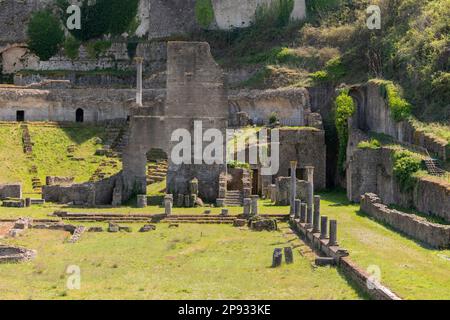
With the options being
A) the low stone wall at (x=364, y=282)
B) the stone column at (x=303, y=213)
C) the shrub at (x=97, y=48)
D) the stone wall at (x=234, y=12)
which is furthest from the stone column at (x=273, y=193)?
the shrub at (x=97, y=48)

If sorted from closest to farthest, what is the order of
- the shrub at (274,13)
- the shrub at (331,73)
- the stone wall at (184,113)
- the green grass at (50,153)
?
1. the stone wall at (184,113)
2. the green grass at (50,153)
3. the shrub at (331,73)
4. the shrub at (274,13)

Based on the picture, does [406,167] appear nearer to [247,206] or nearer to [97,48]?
[247,206]

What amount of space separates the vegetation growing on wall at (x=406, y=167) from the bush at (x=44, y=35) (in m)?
45.6

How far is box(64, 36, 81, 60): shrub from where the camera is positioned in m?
83.6

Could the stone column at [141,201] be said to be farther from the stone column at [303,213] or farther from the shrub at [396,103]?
the shrub at [396,103]

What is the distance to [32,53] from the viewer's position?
84.1m

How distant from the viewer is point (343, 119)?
57344 mm

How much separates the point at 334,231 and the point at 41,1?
204ft

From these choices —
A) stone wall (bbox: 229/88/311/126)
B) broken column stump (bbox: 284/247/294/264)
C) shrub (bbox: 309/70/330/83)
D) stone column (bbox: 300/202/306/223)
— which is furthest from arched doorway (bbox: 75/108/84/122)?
broken column stump (bbox: 284/247/294/264)

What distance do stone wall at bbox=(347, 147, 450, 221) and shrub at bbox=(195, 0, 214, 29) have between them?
3168 cm

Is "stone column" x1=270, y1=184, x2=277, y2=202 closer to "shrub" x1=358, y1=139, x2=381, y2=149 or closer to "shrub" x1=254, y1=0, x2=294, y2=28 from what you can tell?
"shrub" x1=358, y1=139, x2=381, y2=149

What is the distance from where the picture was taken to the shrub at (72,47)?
83.6 metres

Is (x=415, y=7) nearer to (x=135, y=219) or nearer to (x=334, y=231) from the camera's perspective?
(x=135, y=219)
